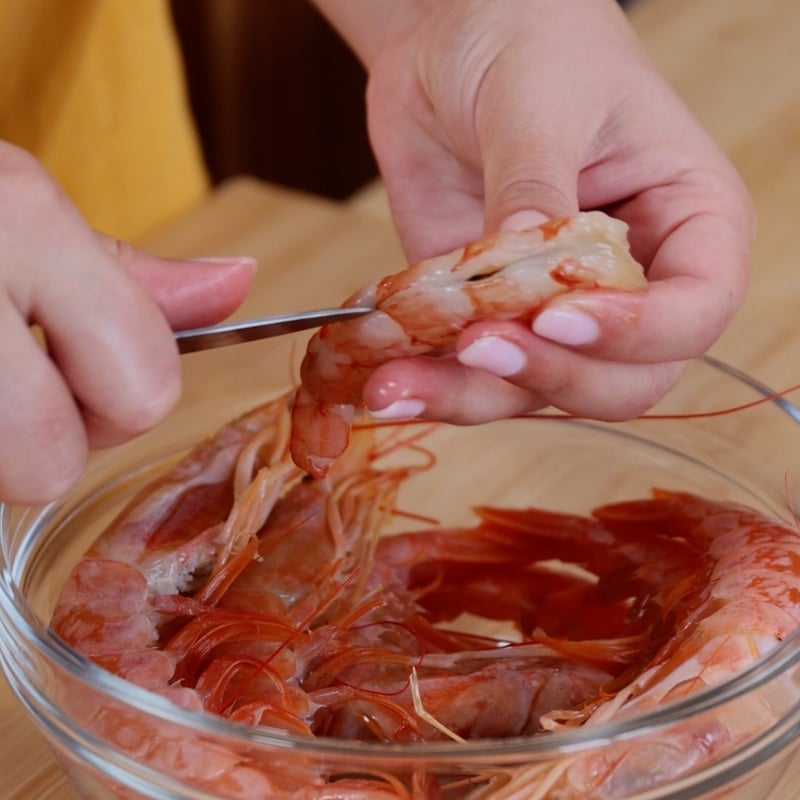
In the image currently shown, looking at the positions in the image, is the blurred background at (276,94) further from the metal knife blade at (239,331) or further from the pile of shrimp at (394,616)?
the metal knife blade at (239,331)

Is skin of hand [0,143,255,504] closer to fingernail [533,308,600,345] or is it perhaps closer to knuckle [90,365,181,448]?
knuckle [90,365,181,448]

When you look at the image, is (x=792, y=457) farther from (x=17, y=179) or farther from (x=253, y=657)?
(x=17, y=179)

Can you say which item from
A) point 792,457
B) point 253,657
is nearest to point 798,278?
point 792,457

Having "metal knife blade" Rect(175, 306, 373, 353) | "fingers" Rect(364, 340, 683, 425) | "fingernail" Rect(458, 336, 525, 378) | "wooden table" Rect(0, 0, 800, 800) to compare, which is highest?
"metal knife blade" Rect(175, 306, 373, 353)

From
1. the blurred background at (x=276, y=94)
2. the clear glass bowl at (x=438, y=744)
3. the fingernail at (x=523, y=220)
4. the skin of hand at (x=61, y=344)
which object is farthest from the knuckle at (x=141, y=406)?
the blurred background at (x=276, y=94)

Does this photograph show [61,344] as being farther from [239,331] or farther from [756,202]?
[756,202]

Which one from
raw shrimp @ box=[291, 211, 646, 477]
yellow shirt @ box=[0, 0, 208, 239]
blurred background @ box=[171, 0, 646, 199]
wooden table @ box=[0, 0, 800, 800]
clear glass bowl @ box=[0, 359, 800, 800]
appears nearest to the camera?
clear glass bowl @ box=[0, 359, 800, 800]

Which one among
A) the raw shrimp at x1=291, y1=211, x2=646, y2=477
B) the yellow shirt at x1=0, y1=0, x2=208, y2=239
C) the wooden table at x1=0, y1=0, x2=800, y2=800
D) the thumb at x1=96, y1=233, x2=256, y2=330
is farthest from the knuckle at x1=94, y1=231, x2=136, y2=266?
the yellow shirt at x1=0, y1=0, x2=208, y2=239
